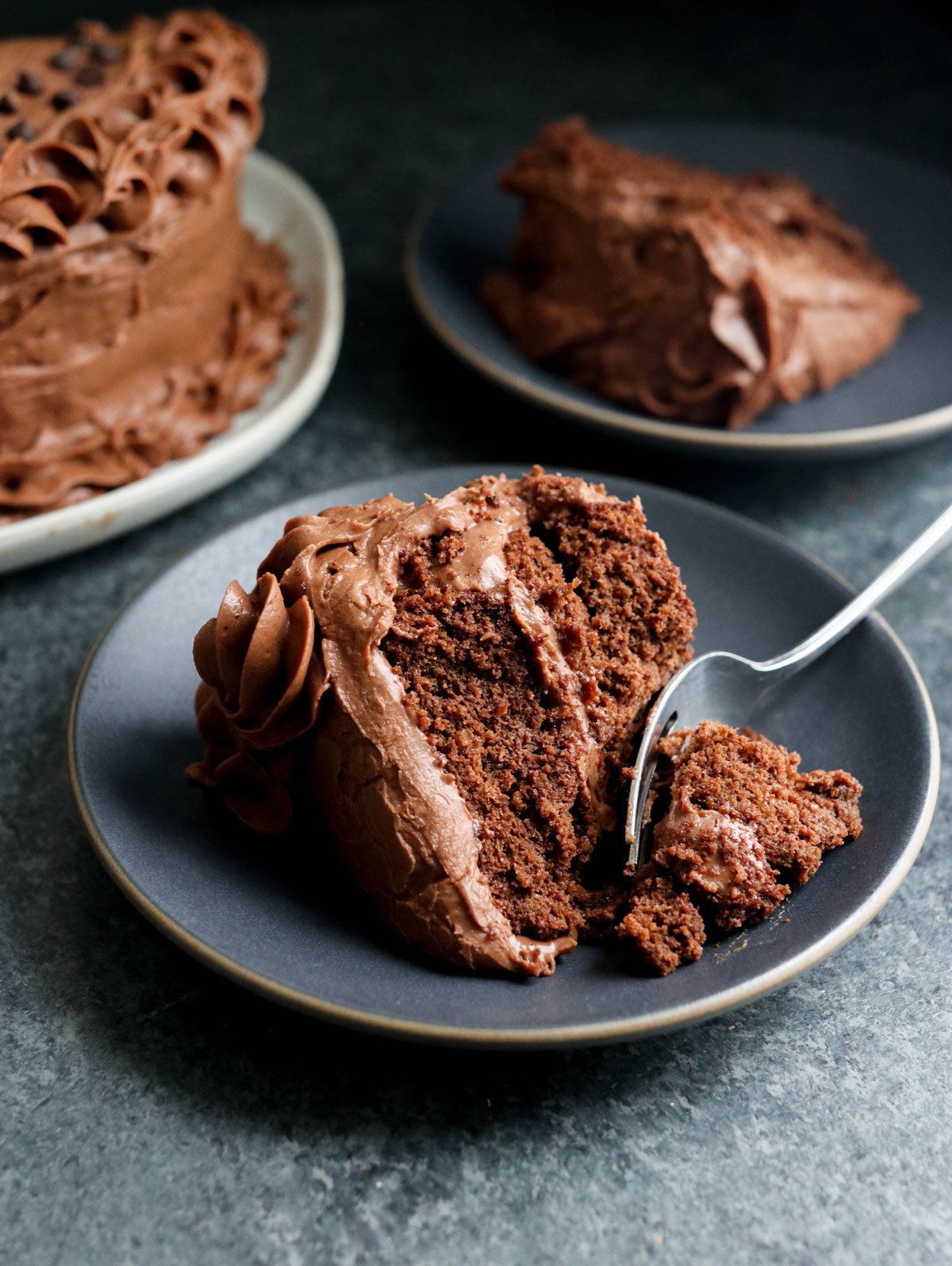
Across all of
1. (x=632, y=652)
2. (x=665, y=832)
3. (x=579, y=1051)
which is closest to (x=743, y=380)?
(x=632, y=652)

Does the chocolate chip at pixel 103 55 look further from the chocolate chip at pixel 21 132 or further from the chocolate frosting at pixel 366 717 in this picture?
the chocolate frosting at pixel 366 717

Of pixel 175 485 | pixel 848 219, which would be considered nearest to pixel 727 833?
pixel 175 485

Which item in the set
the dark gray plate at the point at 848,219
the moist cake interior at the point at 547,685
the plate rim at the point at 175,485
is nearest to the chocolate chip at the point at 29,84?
the plate rim at the point at 175,485

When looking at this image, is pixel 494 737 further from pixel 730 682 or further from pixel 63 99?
pixel 63 99

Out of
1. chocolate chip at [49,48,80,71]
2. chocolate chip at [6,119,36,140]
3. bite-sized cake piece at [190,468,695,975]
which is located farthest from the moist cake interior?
chocolate chip at [49,48,80,71]

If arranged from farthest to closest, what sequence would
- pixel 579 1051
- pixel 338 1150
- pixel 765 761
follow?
pixel 765 761
pixel 579 1051
pixel 338 1150

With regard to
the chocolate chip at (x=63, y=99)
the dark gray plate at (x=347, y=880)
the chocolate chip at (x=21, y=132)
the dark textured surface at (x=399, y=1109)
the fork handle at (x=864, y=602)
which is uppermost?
the chocolate chip at (x=63, y=99)

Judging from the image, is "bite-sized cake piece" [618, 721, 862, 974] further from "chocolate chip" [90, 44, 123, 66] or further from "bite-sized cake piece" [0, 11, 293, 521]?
"chocolate chip" [90, 44, 123, 66]

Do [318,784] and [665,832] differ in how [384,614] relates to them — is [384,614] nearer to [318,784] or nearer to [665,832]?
[318,784]
